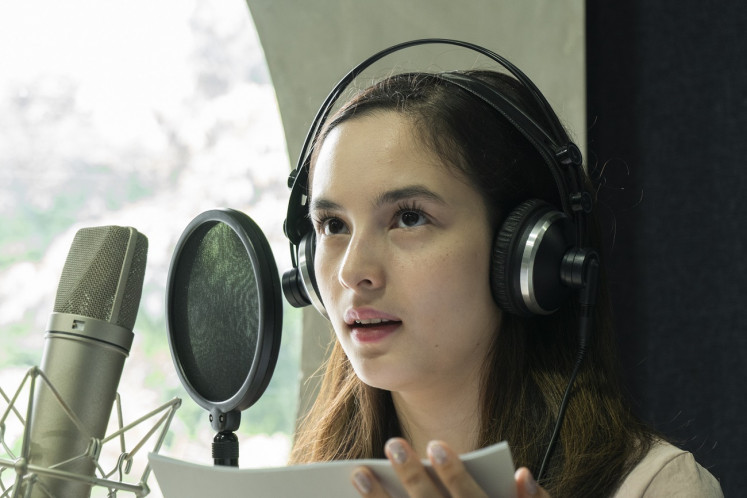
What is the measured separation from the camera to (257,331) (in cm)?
93

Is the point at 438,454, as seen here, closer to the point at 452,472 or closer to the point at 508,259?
the point at 452,472

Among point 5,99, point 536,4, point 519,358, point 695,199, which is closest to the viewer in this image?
point 519,358

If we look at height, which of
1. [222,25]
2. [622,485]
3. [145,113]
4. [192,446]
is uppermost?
[222,25]

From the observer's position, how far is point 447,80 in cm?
112

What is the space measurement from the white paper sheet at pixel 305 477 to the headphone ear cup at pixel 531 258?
33cm

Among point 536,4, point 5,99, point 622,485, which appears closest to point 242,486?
point 622,485

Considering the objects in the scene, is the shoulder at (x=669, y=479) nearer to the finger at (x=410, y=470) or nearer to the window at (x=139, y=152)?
the finger at (x=410, y=470)

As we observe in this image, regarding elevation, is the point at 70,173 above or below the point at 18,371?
above

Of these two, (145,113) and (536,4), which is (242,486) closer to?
(536,4)

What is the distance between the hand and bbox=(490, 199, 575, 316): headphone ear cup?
32cm

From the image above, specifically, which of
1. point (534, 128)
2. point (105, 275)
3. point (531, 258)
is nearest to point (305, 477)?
point (105, 275)

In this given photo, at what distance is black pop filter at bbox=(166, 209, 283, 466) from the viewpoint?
0.93 metres

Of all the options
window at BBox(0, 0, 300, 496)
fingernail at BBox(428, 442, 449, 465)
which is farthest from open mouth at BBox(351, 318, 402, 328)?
window at BBox(0, 0, 300, 496)

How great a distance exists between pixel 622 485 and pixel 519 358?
0.66 ft
